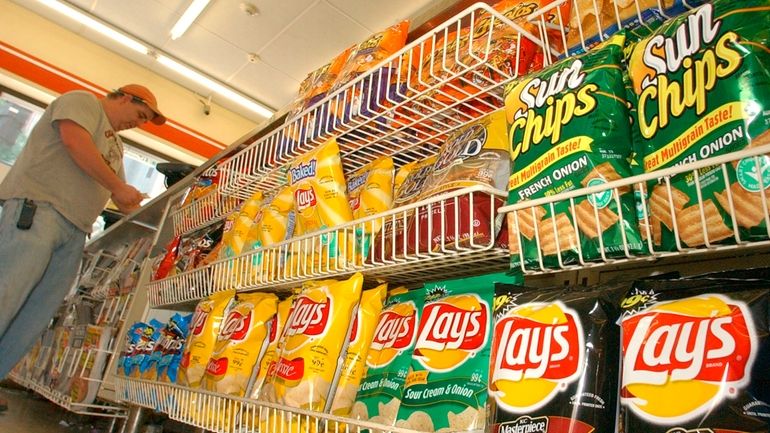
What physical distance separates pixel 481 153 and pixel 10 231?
179 centimetres

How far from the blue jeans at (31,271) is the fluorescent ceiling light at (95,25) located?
356 cm

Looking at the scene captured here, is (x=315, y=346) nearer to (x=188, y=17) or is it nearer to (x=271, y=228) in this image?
(x=271, y=228)

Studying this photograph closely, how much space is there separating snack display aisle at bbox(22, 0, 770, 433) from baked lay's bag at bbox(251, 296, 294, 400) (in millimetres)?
28

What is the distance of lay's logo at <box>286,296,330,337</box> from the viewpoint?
39.4 inches

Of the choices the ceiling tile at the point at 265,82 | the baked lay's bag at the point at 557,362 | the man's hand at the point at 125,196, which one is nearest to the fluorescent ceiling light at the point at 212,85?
the ceiling tile at the point at 265,82

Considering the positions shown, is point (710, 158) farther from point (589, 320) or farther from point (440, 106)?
point (440, 106)

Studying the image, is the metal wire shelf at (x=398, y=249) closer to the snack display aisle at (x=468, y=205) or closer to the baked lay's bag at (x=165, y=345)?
the snack display aisle at (x=468, y=205)

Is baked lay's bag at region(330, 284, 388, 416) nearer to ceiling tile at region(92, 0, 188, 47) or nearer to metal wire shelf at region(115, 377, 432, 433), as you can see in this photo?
metal wire shelf at region(115, 377, 432, 433)

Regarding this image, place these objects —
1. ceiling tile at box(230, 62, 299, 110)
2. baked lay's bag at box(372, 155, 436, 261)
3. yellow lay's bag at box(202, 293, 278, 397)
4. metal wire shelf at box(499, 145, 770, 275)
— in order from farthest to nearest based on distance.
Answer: ceiling tile at box(230, 62, 299, 110) < yellow lay's bag at box(202, 293, 278, 397) < baked lay's bag at box(372, 155, 436, 261) < metal wire shelf at box(499, 145, 770, 275)

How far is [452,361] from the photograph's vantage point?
809mm

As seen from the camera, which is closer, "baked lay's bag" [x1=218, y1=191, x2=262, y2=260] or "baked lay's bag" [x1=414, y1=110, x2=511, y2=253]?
"baked lay's bag" [x1=414, y1=110, x2=511, y2=253]

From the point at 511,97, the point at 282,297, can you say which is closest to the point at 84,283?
the point at 282,297

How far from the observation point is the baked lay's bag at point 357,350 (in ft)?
3.08

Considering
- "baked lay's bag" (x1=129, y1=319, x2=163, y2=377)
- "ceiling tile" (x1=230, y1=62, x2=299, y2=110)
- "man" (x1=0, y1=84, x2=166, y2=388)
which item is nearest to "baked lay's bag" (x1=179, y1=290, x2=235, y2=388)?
"baked lay's bag" (x1=129, y1=319, x2=163, y2=377)
